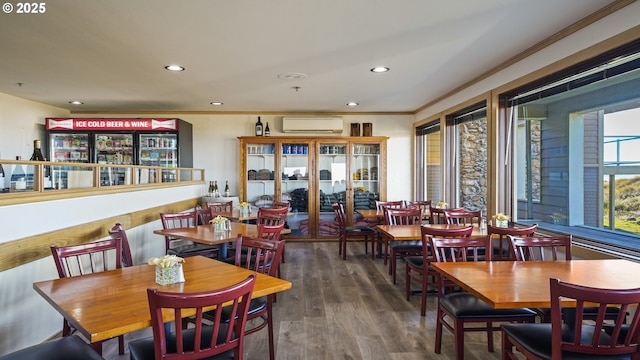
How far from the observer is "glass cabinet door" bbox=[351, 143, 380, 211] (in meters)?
6.64

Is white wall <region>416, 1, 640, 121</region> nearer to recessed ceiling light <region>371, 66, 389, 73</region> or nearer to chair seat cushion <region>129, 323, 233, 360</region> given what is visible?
recessed ceiling light <region>371, 66, 389, 73</region>

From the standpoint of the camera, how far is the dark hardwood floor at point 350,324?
8.24 feet

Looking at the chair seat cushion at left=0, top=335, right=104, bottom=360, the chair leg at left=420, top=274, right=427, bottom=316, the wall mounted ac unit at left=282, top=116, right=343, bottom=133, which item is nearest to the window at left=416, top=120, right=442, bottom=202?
the wall mounted ac unit at left=282, top=116, right=343, bottom=133

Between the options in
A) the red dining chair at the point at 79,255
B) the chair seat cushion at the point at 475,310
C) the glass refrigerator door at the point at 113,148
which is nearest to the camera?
the red dining chair at the point at 79,255

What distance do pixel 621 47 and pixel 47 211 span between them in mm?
4295

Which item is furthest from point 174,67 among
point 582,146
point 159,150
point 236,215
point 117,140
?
point 582,146

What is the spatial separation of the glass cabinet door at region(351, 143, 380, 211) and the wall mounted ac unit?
56 cm

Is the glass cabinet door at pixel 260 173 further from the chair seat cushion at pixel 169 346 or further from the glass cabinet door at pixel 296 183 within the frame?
the chair seat cushion at pixel 169 346

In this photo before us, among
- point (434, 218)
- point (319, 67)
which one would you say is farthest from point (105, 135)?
point (434, 218)

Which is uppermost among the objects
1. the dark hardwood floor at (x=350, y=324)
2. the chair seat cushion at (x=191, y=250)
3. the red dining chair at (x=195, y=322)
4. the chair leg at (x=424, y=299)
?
the red dining chair at (x=195, y=322)

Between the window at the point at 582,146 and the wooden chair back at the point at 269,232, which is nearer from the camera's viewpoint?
the window at the point at 582,146

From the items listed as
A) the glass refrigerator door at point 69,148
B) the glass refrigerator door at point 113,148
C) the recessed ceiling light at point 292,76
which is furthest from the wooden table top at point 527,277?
the glass refrigerator door at point 69,148

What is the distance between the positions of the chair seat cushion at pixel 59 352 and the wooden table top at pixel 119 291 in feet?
0.73

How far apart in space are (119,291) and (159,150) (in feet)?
15.3
